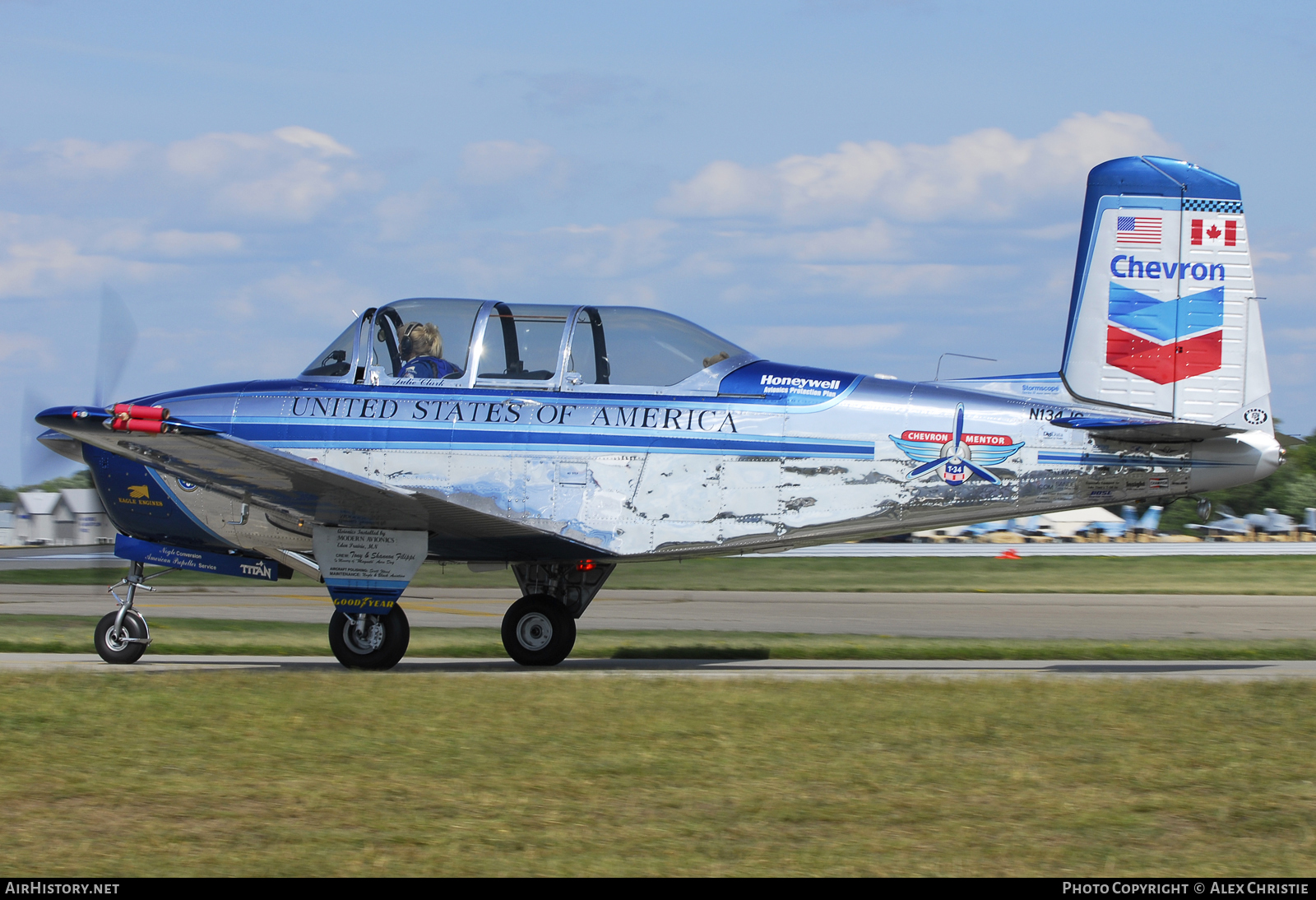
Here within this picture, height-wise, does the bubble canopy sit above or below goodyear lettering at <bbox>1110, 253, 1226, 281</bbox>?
below

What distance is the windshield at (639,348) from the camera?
36.2ft

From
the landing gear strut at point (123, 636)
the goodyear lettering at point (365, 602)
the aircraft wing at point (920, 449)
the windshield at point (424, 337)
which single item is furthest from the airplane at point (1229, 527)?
the landing gear strut at point (123, 636)

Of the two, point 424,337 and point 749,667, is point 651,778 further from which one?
point 424,337

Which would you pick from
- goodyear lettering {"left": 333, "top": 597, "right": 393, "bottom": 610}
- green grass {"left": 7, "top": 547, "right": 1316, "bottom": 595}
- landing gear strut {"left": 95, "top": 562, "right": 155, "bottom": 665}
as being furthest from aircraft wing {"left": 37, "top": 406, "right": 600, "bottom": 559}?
green grass {"left": 7, "top": 547, "right": 1316, "bottom": 595}

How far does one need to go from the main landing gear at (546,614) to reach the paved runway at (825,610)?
4152 mm

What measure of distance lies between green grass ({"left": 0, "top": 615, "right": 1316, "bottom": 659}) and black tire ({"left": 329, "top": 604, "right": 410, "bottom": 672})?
230 cm

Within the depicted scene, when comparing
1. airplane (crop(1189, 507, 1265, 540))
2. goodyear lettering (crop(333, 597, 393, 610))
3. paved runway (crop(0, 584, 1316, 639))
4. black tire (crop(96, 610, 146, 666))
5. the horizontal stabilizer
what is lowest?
paved runway (crop(0, 584, 1316, 639))

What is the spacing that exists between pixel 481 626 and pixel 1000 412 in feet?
27.7

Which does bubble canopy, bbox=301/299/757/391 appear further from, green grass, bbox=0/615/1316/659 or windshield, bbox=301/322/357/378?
green grass, bbox=0/615/1316/659

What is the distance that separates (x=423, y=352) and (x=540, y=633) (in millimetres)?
2939

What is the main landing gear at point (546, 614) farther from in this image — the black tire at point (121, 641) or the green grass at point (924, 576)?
the green grass at point (924, 576)

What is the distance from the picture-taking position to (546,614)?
11.9 m

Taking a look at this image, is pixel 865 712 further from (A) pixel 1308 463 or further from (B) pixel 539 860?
(A) pixel 1308 463

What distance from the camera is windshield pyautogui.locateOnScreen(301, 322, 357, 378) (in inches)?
453
